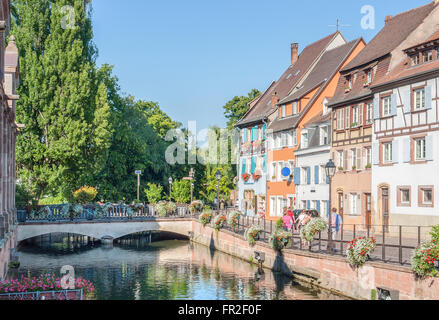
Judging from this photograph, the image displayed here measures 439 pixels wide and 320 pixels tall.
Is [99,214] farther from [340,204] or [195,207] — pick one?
[340,204]

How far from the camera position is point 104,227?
43188 millimetres

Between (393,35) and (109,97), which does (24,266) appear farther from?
(109,97)

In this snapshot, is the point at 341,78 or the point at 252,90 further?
the point at 252,90

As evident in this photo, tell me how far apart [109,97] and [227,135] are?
19.8 metres

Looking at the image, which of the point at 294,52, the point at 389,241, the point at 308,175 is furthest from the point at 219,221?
the point at 294,52

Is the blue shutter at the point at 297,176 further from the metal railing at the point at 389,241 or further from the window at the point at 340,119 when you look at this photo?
the metal railing at the point at 389,241

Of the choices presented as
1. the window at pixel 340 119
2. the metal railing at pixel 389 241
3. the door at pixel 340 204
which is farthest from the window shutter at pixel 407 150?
the door at pixel 340 204

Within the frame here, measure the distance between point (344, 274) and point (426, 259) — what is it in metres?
4.91

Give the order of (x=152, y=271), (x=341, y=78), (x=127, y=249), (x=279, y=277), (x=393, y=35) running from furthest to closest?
(x=127, y=249)
(x=341, y=78)
(x=393, y=35)
(x=152, y=271)
(x=279, y=277)

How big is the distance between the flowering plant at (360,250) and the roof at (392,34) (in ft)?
49.6

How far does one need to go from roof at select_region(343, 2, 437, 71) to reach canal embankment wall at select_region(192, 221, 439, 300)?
40.7 ft

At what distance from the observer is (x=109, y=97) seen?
57562mm

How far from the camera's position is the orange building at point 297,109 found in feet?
143
